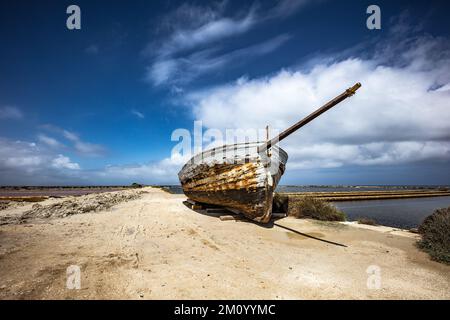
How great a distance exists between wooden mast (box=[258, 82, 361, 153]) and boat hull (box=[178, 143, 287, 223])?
41cm

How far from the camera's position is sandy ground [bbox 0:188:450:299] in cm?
322

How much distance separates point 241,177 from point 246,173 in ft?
0.83

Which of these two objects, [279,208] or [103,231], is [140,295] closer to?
[103,231]

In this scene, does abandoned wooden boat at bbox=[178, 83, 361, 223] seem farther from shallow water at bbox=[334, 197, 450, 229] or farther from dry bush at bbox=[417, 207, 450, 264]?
shallow water at bbox=[334, 197, 450, 229]

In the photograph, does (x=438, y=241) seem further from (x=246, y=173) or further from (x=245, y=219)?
(x=245, y=219)

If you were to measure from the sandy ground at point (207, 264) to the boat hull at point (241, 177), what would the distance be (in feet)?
3.55

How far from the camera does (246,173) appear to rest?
8039 mm

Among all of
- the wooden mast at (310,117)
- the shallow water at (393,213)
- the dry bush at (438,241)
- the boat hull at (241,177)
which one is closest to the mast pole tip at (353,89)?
the wooden mast at (310,117)

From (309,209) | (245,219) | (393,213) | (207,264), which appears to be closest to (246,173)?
(245,219)

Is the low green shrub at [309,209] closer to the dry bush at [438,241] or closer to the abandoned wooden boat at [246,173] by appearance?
the abandoned wooden boat at [246,173]

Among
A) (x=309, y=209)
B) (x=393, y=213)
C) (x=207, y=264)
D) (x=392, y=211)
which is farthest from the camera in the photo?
(x=392, y=211)

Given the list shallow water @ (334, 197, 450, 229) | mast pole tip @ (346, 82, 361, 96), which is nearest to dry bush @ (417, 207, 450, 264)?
mast pole tip @ (346, 82, 361, 96)
